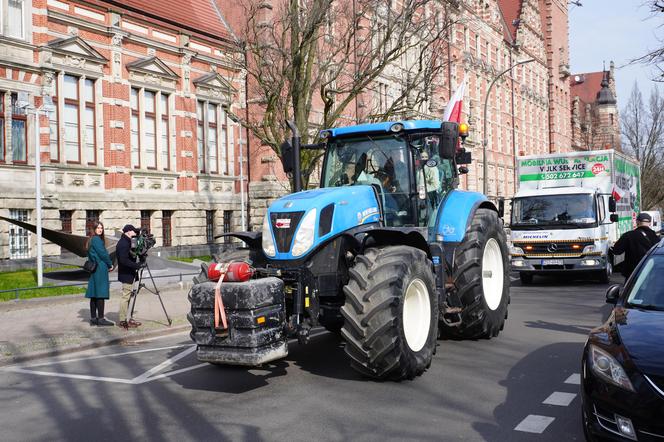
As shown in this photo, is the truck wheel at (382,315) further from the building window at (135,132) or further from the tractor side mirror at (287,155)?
the building window at (135,132)

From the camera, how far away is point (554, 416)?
5887mm

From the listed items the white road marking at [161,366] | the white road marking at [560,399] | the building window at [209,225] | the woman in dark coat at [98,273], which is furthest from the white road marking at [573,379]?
the building window at [209,225]

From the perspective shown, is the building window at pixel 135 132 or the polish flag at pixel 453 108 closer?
the polish flag at pixel 453 108

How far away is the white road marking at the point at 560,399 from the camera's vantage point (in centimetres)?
627

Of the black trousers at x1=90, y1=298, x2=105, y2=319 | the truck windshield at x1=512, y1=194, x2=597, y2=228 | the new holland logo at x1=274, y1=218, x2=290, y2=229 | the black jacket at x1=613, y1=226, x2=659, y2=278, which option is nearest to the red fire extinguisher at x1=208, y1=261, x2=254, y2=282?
the new holland logo at x1=274, y1=218, x2=290, y2=229

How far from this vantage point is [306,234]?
7152mm

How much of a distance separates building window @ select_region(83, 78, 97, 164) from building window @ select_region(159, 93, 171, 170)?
3.19 metres

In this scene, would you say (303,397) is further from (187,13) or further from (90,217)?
(187,13)

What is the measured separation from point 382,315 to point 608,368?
2475 millimetres

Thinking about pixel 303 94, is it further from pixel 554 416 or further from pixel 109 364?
pixel 554 416

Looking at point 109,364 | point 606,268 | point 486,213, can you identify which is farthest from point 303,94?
point 109,364

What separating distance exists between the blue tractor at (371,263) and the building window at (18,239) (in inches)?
611

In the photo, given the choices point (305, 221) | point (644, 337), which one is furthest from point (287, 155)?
point (644, 337)

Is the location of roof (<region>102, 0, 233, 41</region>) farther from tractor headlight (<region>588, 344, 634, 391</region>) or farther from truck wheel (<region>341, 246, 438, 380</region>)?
tractor headlight (<region>588, 344, 634, 391</region>)
